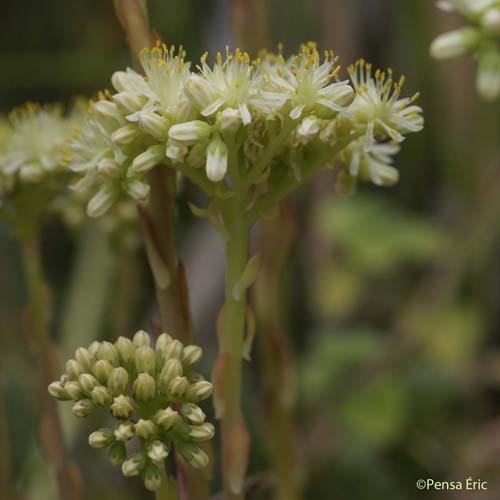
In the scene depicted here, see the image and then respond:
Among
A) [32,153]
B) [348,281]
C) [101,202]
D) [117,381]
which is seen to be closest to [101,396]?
[117,381]

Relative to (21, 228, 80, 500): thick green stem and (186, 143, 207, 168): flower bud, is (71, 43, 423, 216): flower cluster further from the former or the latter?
(21, 228, 80, 500): thick green stem

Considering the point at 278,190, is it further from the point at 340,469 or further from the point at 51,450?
the point at 340,469

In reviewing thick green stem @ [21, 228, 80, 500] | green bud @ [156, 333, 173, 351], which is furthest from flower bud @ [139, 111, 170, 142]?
thick green stem @ [21, 228, 80, 500]

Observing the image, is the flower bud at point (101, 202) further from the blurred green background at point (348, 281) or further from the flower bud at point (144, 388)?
the blurred green background at point (348, 281)

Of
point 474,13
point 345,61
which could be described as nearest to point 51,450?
point 474,13

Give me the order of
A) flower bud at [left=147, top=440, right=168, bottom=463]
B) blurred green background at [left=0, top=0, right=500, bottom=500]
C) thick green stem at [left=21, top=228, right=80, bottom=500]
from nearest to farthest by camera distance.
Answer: flower bud at [left=147, top=440, right=168, bottom=463], thick green stem at [left=21, top=228, right=80, bottom=500], blurred green background at [left=0, top=0, right=500, bottom=500]

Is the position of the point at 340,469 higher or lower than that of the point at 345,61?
lower
